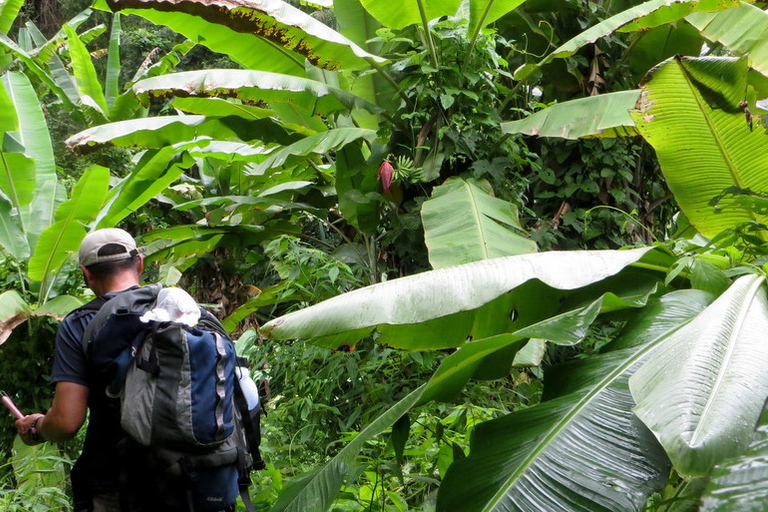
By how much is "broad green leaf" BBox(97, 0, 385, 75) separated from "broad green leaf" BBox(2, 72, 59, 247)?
1.70 metres

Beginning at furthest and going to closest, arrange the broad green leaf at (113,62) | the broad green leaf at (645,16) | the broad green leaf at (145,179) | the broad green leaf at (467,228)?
1. the broad green leaf at (113,62)
2. the broad green leaf at (145,179)
3. the broad green leaf at (645,16)
4. the broad green leaf at (467,228)

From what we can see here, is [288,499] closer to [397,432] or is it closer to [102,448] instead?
[397,432]

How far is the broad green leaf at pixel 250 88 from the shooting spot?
469 cm

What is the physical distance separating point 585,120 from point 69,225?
327 centimetres

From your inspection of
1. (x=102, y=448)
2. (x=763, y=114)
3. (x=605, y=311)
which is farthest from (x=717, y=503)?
(x=763, y=114)

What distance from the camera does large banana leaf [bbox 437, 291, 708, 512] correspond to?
171cm

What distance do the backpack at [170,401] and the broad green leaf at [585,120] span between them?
103 inches

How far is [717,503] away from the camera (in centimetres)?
113

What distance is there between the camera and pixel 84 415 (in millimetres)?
2535

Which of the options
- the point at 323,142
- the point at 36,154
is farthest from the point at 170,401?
the point at 36,154

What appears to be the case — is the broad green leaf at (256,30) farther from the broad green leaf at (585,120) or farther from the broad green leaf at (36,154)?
the broad green leaf at (36,154)

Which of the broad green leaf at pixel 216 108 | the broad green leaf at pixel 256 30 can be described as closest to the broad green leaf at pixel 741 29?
the broad green leaf at pixel 256 30

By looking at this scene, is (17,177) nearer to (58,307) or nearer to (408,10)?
(58,307)

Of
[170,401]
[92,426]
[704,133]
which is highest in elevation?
[704,133]
